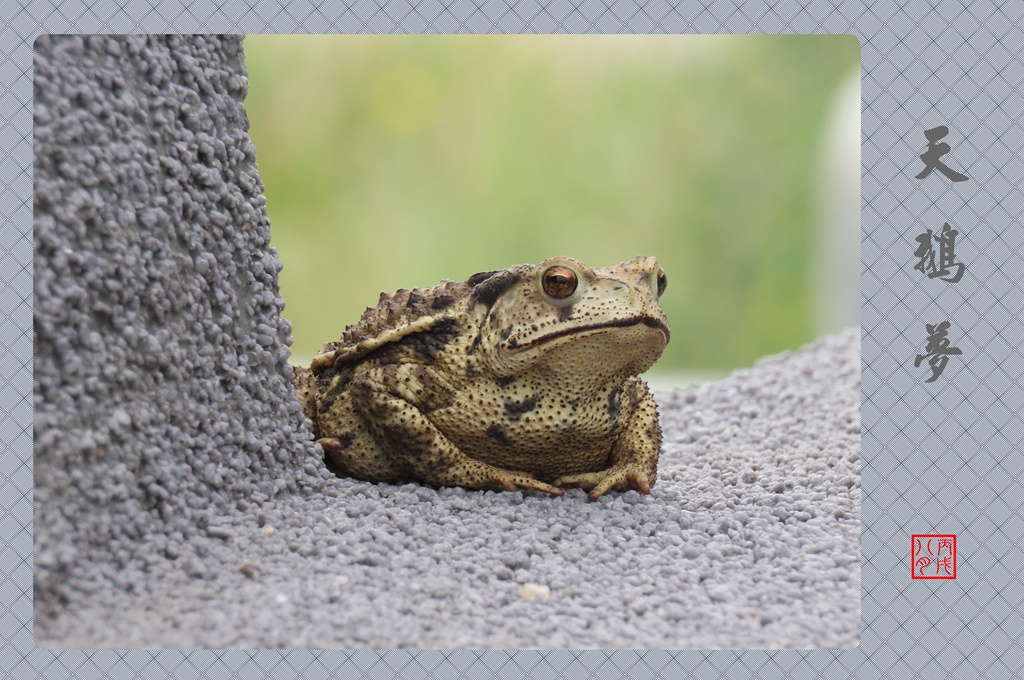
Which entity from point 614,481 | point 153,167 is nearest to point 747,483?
point 614,481

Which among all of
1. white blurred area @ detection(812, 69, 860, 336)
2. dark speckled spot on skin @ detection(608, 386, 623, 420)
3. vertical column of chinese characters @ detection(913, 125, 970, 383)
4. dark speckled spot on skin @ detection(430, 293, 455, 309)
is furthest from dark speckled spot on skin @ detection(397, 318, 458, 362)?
white blurred area @ detection(812, 69, 860, 336)

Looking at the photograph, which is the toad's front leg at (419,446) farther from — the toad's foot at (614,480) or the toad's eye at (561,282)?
the toad's eye at (561,282)

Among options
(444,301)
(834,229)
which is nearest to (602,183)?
(834,229)

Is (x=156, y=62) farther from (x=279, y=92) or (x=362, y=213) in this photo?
(x=362, y=213)

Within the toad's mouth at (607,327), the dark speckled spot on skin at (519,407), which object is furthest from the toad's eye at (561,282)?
the dark speckled spot on skin at (519,407)

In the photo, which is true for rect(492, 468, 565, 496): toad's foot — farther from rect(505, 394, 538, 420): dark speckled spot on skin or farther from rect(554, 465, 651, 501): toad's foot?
rect(505, 394, 538, 420): dark speckled spot on skin

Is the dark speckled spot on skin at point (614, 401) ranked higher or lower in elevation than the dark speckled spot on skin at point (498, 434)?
higher
